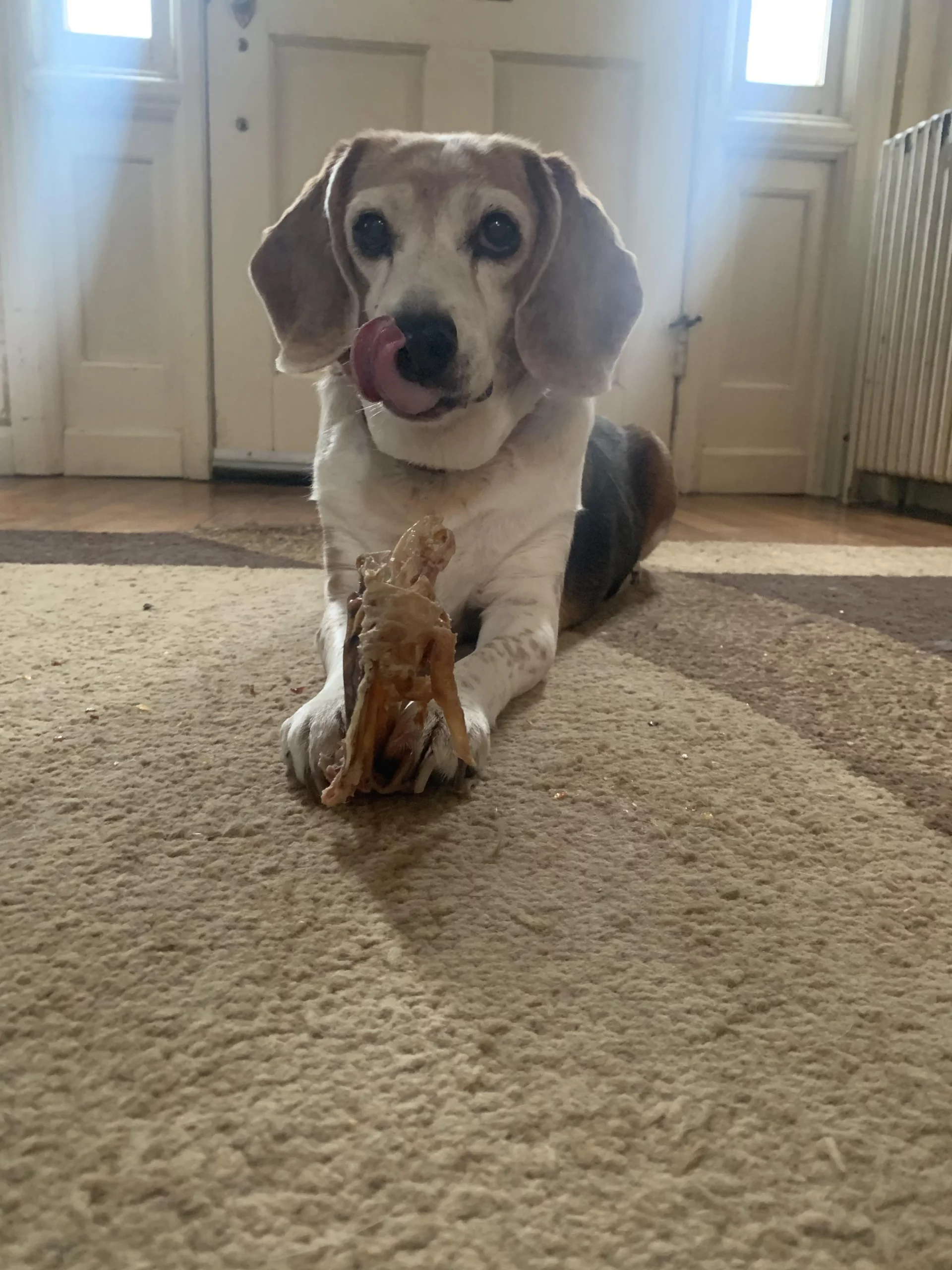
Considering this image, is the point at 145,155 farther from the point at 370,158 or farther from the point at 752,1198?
the point at 752,1198

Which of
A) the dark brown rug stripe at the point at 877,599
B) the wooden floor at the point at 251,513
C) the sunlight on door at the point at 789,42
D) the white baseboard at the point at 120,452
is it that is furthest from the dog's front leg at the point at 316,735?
the sunlight on door at the point at 789,42

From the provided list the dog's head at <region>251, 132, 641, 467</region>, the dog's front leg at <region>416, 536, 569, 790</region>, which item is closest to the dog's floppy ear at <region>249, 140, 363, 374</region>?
the dog's head at <region>251, 132, 641, 467</region>

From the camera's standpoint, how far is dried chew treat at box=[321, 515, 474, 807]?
0.86 m

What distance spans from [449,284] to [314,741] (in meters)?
0.69

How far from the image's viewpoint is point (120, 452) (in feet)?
13.4

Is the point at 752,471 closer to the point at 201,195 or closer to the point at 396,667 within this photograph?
the point at 201,195

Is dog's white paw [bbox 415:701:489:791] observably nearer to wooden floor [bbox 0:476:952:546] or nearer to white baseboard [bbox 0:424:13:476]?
wooden floor [bbox 0:476:952:546]

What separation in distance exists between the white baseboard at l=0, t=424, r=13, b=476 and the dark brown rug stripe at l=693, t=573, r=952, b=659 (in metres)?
3.05

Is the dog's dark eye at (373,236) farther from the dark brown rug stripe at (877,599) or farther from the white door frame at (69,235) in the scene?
the white door frame at (69,235)

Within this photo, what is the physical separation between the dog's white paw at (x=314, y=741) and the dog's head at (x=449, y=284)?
478 millimetres

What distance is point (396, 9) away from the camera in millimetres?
3693

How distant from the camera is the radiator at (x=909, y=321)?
3.57m

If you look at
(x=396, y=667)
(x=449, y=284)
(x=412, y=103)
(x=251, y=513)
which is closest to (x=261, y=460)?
(x=251, y=513)

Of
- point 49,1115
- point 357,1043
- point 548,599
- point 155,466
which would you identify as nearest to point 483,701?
point 548,599
